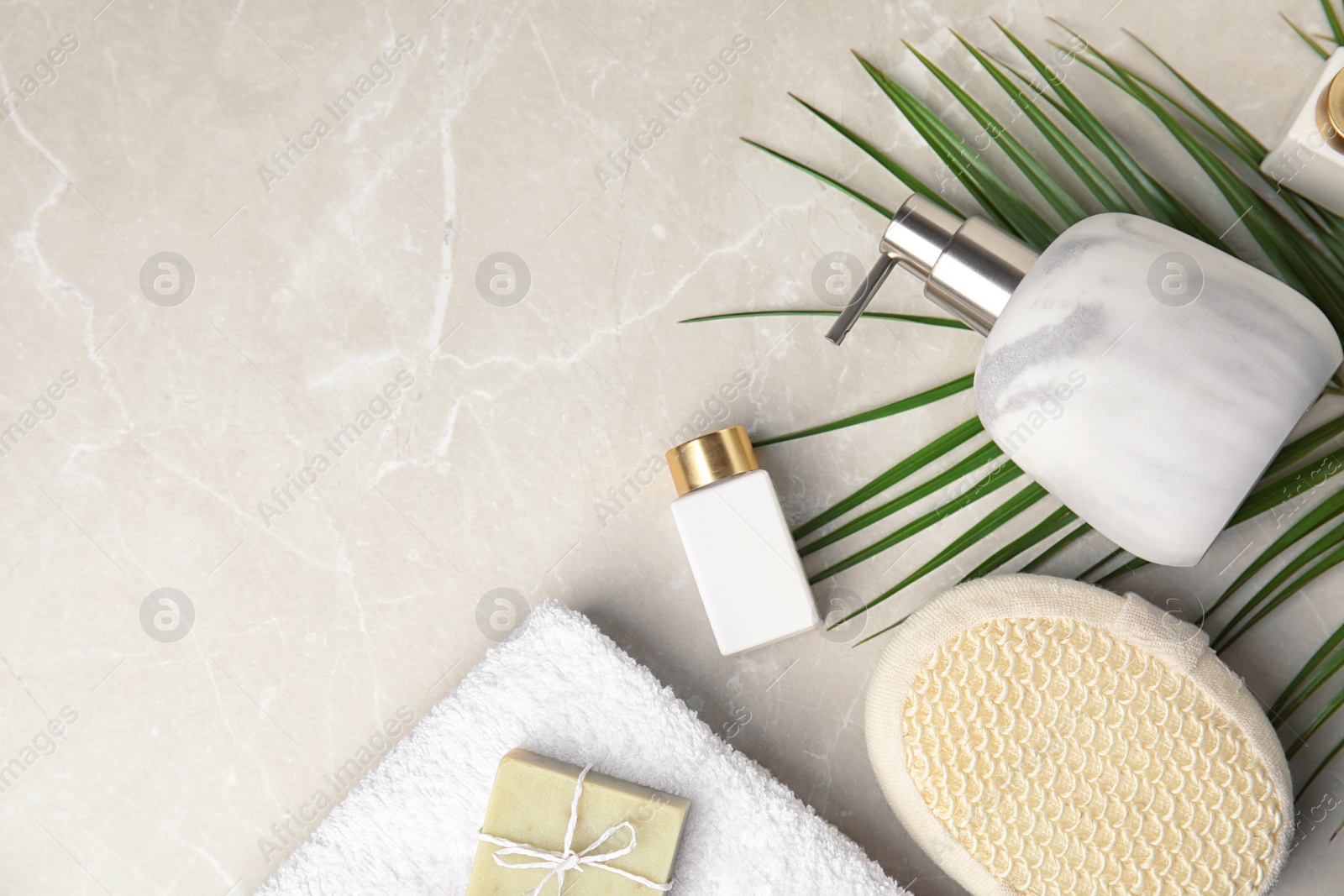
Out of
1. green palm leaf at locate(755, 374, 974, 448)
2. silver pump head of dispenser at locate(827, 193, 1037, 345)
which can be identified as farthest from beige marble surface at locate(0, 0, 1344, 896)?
silver pump head of dispenser at locate(827, 193, 1037, 345)

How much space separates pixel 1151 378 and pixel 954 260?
127mm

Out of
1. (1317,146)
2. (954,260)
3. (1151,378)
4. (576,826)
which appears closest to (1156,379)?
(1151,378)

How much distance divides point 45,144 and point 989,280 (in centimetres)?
74

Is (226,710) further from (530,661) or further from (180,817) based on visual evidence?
(530,661)

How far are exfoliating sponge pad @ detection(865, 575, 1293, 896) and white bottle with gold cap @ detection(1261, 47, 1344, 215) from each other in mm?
317

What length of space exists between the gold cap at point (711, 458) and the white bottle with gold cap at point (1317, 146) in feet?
1.39

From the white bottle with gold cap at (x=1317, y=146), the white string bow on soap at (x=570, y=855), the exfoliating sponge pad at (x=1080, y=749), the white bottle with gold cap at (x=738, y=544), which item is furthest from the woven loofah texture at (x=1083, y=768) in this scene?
the white bottle with gold cap at (x=1317, y=146)

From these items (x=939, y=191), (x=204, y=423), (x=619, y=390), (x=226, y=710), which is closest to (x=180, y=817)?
(x=226, y=710)

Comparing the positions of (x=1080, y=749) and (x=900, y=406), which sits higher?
(x=900, y=406)

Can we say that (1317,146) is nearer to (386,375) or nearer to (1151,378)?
(1151,378)

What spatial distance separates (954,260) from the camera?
497mm

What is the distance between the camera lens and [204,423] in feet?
2.30

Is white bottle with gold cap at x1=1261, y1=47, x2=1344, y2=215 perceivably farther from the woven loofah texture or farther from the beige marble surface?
the woven loofah texture

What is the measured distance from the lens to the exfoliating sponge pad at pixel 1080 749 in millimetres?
610
